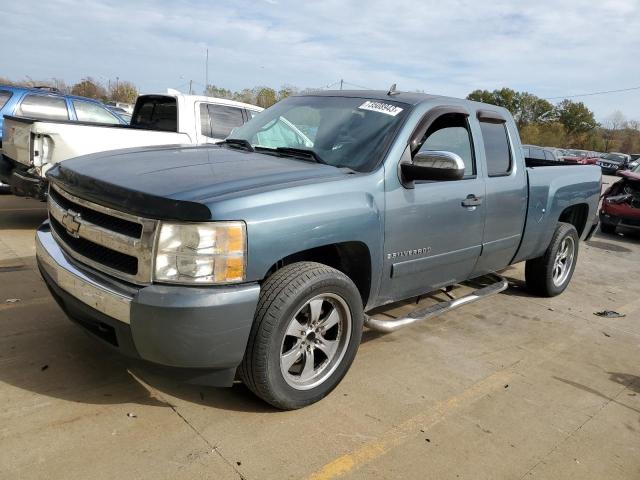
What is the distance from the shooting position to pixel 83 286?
8.68 feet

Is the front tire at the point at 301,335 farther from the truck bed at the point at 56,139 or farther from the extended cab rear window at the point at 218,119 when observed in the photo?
the extended cab rear window at the point at 218,119

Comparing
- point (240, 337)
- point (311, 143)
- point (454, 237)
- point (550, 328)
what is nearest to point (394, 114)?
point (311, 143)

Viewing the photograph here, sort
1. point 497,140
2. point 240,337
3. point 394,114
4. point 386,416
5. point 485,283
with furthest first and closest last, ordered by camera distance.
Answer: point 485,283
point 497,140
point 394,114
point 386,416
point 240,337

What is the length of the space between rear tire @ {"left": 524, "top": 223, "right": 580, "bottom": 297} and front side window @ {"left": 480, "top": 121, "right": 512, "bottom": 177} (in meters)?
1.31

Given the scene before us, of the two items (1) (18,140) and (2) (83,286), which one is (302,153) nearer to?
(2) (83,286)

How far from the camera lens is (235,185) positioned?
267 cm

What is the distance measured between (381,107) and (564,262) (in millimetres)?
3338

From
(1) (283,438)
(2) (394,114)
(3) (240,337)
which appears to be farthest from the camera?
(2) (394,114)

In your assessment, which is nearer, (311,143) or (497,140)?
(311,143)

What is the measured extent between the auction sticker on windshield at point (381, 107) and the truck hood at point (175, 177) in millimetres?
708

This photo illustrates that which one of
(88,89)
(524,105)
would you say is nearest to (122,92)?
(88,89)

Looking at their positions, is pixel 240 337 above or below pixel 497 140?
below

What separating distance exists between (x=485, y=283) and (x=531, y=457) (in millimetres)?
3136

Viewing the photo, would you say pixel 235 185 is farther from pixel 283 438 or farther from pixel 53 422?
pixel 53 422
